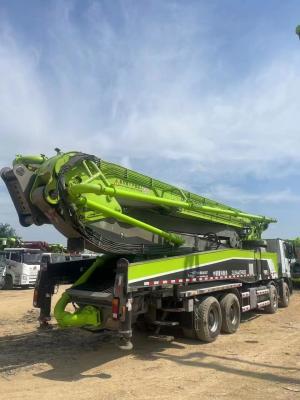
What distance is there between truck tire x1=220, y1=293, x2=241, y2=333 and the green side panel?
0.98m

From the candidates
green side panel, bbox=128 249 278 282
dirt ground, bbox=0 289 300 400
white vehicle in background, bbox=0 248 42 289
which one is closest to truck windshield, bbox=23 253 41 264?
white vehicle in background, bbox=0 248 42 289

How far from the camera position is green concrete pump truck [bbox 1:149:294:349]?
823 cm

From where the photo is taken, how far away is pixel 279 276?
16.5 m

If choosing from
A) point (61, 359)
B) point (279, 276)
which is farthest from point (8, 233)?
point (61, 359)

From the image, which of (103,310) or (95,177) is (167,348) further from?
(95,177)

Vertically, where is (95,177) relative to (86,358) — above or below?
above

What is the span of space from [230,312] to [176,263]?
9.31ft

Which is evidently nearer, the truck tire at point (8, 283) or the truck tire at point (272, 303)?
the truck tire at point (272, 303)

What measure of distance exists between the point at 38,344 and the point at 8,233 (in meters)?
75.6

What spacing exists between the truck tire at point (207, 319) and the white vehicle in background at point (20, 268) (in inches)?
635

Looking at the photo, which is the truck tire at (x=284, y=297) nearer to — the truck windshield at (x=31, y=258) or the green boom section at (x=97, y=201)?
the green boom section at (x=97, y=201)

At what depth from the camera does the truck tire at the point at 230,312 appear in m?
11.1

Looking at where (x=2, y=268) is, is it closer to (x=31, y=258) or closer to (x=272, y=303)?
(x=31, y=258)

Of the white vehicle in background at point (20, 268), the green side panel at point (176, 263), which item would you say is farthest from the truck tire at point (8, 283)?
the green side panel at point (176, 263)
